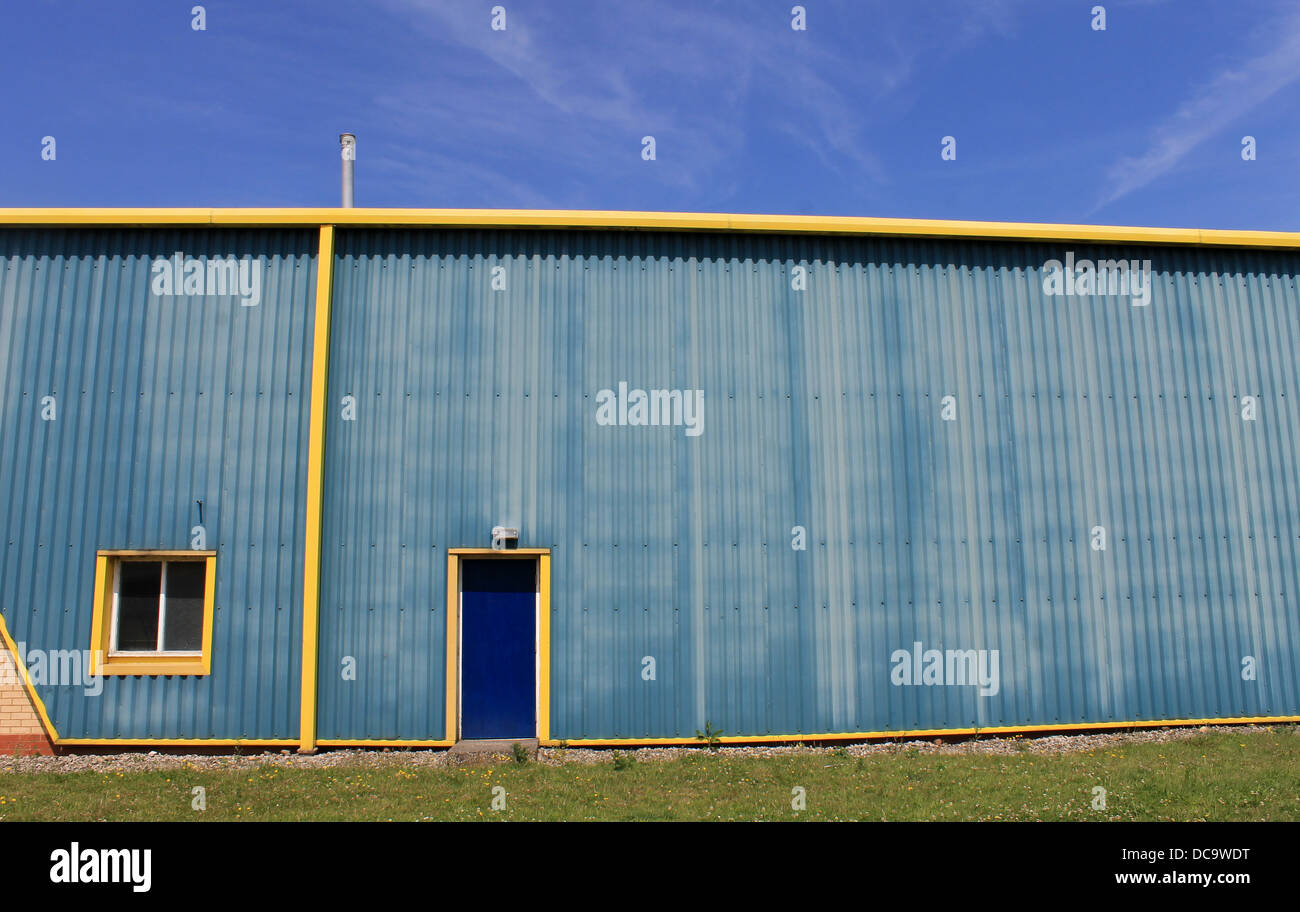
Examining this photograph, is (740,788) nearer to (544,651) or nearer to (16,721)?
(544,651)

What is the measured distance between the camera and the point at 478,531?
10.7 meters

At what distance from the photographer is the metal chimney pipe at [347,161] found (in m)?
12.8

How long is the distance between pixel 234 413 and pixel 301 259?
7.12 feet

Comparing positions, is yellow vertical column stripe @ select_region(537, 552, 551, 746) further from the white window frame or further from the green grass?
the white window frame

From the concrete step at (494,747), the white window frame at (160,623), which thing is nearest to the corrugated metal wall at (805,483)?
the concrete step at (494,747)

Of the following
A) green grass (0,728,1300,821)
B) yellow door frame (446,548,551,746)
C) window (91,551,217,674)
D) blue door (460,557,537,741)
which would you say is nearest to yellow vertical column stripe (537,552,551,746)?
yellow door frame (446,548,551,746)

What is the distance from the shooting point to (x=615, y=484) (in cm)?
1094

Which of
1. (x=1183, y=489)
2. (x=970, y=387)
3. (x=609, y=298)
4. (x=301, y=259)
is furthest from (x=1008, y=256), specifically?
(x=301, y=259)

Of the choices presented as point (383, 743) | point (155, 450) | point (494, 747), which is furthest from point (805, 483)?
point (155, 450)

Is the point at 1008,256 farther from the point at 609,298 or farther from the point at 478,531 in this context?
the point at 478,531

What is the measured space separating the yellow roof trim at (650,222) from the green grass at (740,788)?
669 centimetres

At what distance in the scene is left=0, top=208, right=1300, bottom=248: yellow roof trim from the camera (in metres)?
Result: 10.9
